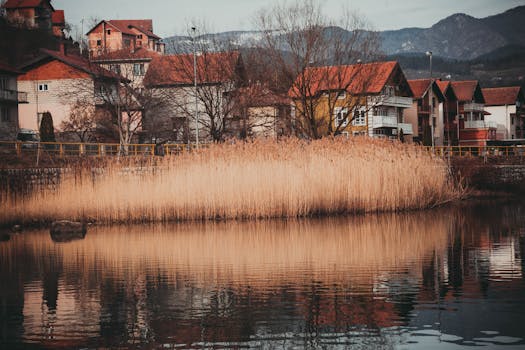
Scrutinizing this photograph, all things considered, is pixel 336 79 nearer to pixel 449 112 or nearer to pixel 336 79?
pixel 336 79

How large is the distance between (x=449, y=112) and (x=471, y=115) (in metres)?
5.97

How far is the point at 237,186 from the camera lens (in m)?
30.5

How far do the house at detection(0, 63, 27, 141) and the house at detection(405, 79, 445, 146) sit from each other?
4324 cm

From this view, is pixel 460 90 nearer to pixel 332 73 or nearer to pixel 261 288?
pixel 332 73

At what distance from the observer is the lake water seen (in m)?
11.2

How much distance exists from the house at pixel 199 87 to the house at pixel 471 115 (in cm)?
4663

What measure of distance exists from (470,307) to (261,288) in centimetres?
421

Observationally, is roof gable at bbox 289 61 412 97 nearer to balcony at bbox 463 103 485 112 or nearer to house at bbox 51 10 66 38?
balcony at bbox 463 103 485 112

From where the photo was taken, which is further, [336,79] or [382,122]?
[382,122]

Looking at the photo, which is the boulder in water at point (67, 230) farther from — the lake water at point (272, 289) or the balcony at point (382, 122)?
the balcony at point (382, 122)

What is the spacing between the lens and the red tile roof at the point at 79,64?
65.2m

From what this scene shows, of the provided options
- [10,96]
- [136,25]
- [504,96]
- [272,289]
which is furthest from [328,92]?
[136,25]

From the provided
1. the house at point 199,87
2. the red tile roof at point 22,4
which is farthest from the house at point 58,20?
the house at point 199,87

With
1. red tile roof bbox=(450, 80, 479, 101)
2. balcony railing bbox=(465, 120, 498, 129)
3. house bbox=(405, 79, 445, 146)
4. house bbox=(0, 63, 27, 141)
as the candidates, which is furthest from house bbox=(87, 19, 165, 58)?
house bbox=(0, 63, 27, 141)
